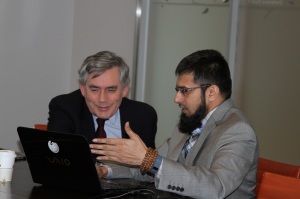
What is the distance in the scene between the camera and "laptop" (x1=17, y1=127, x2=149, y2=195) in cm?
249

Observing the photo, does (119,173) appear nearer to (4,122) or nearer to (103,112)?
(103,112)

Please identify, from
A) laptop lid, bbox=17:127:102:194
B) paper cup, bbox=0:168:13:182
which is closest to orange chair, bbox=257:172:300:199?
laptop lid, bbox=17:127:102:194

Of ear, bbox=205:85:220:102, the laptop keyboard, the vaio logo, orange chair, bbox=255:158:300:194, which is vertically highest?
ear, bbox=205:85:220:102

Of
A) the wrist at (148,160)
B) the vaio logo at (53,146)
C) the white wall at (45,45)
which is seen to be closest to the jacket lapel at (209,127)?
the wrist at (148,160)

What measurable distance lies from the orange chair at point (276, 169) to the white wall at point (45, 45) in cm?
364

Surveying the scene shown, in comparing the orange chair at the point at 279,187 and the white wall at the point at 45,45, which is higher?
the white wall at the point at 45,45

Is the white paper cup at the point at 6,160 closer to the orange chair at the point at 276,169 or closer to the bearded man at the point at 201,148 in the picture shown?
the bearded man at the point at 201,148

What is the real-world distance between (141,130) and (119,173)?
0.73 m

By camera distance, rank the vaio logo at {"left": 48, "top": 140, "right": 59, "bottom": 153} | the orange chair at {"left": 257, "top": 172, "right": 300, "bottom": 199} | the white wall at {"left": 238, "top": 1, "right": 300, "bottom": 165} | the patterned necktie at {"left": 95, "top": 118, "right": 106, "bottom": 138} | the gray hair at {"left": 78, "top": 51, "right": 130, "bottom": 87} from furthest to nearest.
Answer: the white wall at {"left": 238, "top": 1, "right": 300, "bottom": 165}, the patterned necktie at {"left": 95, "top": 118, "right": 106, "bottom": 138}, the gray hair at {"left": 78, "top": 51, "right": 130, "bottom": 87}, the vaio logo at {"left": 48, "top": 140, "right": 59, "bottom": 153}, the orange chair at {"left": 257, "top": 172, "right": 300, "bottom": 199}

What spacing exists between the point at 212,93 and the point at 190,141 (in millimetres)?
285

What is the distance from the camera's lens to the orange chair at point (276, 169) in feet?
9.45

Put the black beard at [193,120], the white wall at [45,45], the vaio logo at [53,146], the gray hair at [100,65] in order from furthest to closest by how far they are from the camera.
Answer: the white wall at [45,45], the gray hair at [100,65], the black beard at [193,120], the vaio logo at [53,146]

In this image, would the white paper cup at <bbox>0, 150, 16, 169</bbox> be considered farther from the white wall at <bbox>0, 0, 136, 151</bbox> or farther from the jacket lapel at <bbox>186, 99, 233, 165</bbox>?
the white wall at <bbox>0, 0, 136, 151</bbox>

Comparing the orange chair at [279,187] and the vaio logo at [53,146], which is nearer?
the orange chair at [279,187]
